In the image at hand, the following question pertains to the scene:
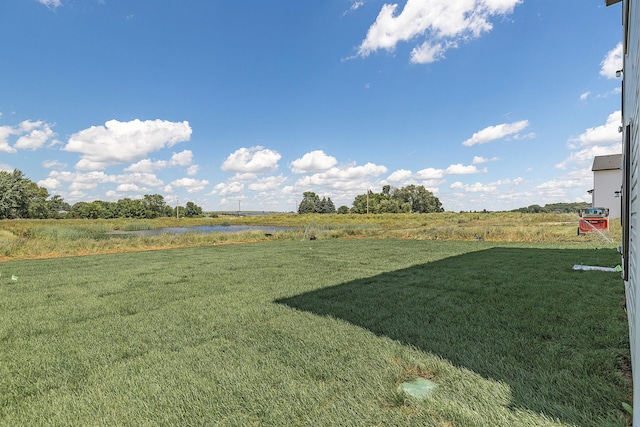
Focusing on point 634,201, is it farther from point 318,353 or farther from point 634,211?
point 318,353

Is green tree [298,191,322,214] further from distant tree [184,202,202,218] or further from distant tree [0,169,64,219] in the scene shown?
distant tree [0,169,64,219]

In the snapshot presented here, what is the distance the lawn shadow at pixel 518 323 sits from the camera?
150 cm

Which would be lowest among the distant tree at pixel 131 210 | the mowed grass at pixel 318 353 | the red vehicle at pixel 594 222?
the mowed grass at pixel 318 353

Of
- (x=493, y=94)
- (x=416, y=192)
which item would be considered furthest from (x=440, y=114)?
(x=416, y=192)

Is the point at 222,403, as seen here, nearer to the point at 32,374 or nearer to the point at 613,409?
the point at 32,374

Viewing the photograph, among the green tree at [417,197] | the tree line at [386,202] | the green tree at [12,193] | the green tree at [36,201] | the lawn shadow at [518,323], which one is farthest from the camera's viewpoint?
the green tree at [417,197]

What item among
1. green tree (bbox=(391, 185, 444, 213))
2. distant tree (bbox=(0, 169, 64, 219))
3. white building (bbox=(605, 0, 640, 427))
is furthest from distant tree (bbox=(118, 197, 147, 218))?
white building (bbox=(605, 0, 640, 427))

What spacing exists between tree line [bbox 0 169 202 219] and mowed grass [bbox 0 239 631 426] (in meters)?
30.7

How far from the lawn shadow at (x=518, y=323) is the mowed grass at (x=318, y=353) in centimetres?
1

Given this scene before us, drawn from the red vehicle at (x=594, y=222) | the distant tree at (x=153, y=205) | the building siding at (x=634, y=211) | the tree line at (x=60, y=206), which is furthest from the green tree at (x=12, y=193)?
the red vehicle at (x=594, y=222)

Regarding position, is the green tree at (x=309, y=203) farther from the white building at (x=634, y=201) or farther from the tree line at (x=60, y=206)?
the white building at (x=634, y=201)

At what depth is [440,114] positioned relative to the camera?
16906 millimetres

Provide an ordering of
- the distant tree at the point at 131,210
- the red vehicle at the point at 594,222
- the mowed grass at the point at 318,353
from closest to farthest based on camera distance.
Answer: the mowed grass at the point at 318,353 → the red vehicle at the point at 594,222 → the distant tree at the point at 131,210

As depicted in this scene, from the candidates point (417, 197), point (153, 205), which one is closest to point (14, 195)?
point (153, 205)
